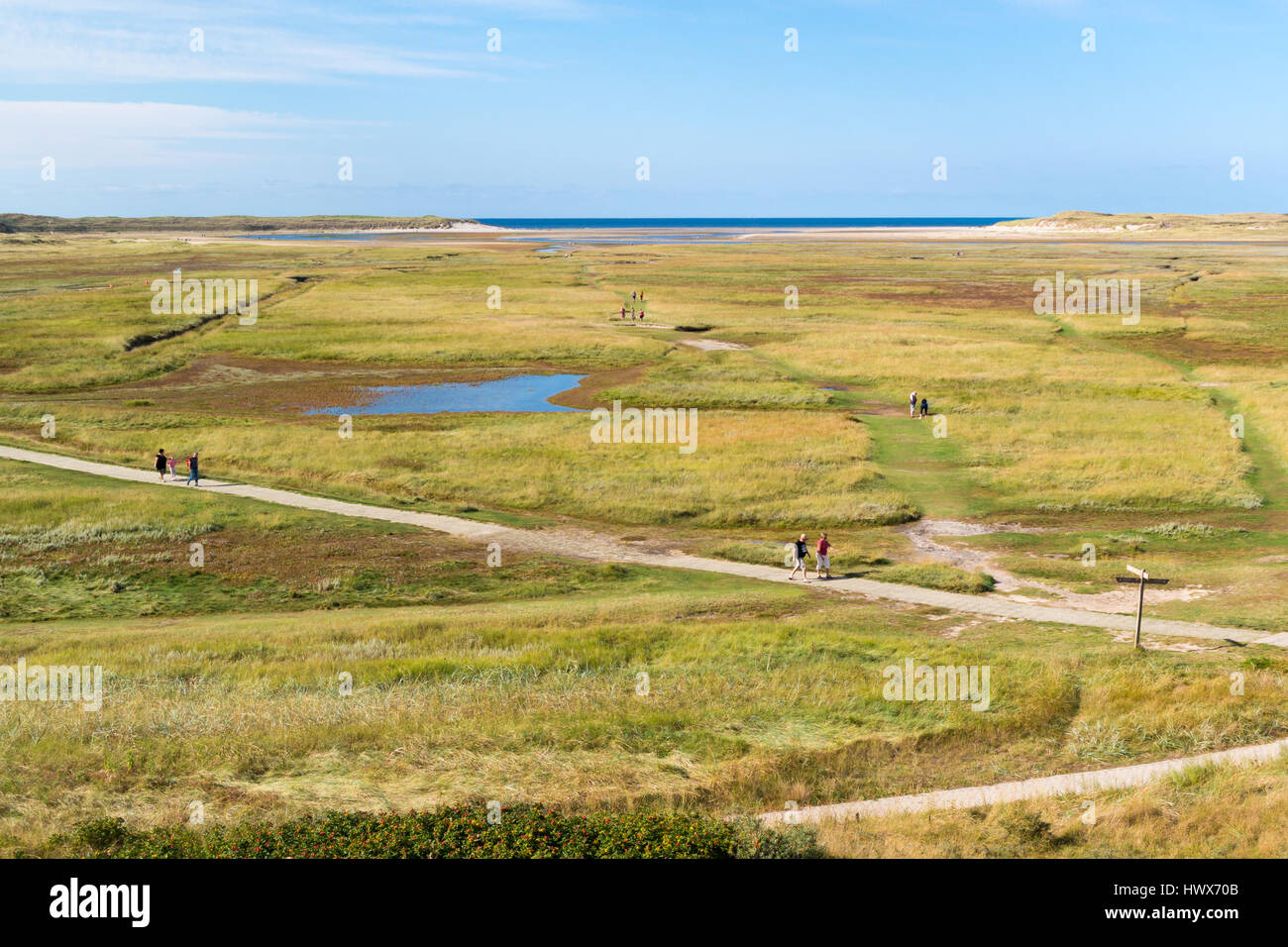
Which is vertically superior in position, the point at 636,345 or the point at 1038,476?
the point at 636,345

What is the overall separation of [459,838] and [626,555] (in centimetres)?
2332

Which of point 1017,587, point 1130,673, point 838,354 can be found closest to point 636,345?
point 838,354

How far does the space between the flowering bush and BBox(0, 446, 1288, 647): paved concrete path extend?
57.5 feet

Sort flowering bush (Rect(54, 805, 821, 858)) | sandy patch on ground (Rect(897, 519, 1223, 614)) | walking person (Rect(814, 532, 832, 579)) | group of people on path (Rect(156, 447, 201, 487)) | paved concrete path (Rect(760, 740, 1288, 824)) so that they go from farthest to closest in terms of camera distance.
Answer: group of people on path (Rect(156, 447, 201, 487))
walking person (Rect(814, 532, 832, 579))
sandy patch on ground (Rect(897, 519, 1223, 614))
paved concrete path (Rect(760, 740, 1288, 824))
flowering bush (Rect(54, 805, 821, 858))

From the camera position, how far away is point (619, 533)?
3866 centimetres

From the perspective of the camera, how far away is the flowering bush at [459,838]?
12.0 meters

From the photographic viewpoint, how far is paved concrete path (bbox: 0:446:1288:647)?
26.9m

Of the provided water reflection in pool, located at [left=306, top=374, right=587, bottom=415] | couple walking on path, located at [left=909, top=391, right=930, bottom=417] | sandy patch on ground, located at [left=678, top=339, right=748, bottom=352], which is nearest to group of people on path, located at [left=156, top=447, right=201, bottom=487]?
water reflection in pool, located at [left=306, top=374, right=587, bottom=415]

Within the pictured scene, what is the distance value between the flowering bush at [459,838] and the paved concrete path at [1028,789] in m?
1.69

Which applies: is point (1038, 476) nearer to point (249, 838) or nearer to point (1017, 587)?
point (1017, 587)

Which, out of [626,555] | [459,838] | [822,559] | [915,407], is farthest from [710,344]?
[459,838]

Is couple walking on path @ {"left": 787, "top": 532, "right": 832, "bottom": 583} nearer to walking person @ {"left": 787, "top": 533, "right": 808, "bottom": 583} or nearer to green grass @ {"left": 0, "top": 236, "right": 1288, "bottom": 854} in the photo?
walking person @ {"left": 787, "top": 533, "right": 808, "bottom": 583}

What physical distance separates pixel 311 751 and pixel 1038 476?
121 ft
